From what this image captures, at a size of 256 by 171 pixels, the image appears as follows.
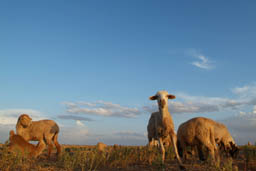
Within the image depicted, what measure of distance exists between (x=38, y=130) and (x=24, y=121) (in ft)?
3.05

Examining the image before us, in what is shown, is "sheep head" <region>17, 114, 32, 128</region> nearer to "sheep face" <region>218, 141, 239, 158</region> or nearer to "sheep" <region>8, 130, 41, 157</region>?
"sheep" <region>8, 130, 41, 157</region>

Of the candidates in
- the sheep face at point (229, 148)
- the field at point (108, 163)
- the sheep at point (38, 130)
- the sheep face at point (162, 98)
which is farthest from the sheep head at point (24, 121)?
the sheep face at point (229, 148)

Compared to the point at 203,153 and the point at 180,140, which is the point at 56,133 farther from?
the point at 203,153

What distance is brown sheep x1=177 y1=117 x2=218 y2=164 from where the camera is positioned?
8.74m

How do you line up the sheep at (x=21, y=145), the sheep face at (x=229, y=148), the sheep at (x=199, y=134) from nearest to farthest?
the sheep at (x=199, y=134) < the sheep at (x=21, y=145) < the sheep face at (x=229, y=148)

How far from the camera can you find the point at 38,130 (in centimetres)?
1303

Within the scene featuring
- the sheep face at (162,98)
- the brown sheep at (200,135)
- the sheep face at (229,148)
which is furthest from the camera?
the sheep face at (229,148)

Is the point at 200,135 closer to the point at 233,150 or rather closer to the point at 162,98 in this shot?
the point at 162,98

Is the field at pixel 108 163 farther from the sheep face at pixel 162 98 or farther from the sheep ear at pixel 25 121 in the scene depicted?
the sheep ear at pixel 25 121

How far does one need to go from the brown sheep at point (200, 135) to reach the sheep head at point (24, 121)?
788cm

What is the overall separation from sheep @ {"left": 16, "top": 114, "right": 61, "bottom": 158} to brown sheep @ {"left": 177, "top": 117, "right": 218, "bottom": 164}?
7.08 m

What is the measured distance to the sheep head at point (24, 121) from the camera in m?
12.5

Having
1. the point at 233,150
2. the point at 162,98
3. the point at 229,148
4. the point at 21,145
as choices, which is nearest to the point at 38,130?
the point at 21,145

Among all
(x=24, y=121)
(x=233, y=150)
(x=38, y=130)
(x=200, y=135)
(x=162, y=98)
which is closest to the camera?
(x=162, y=98)
